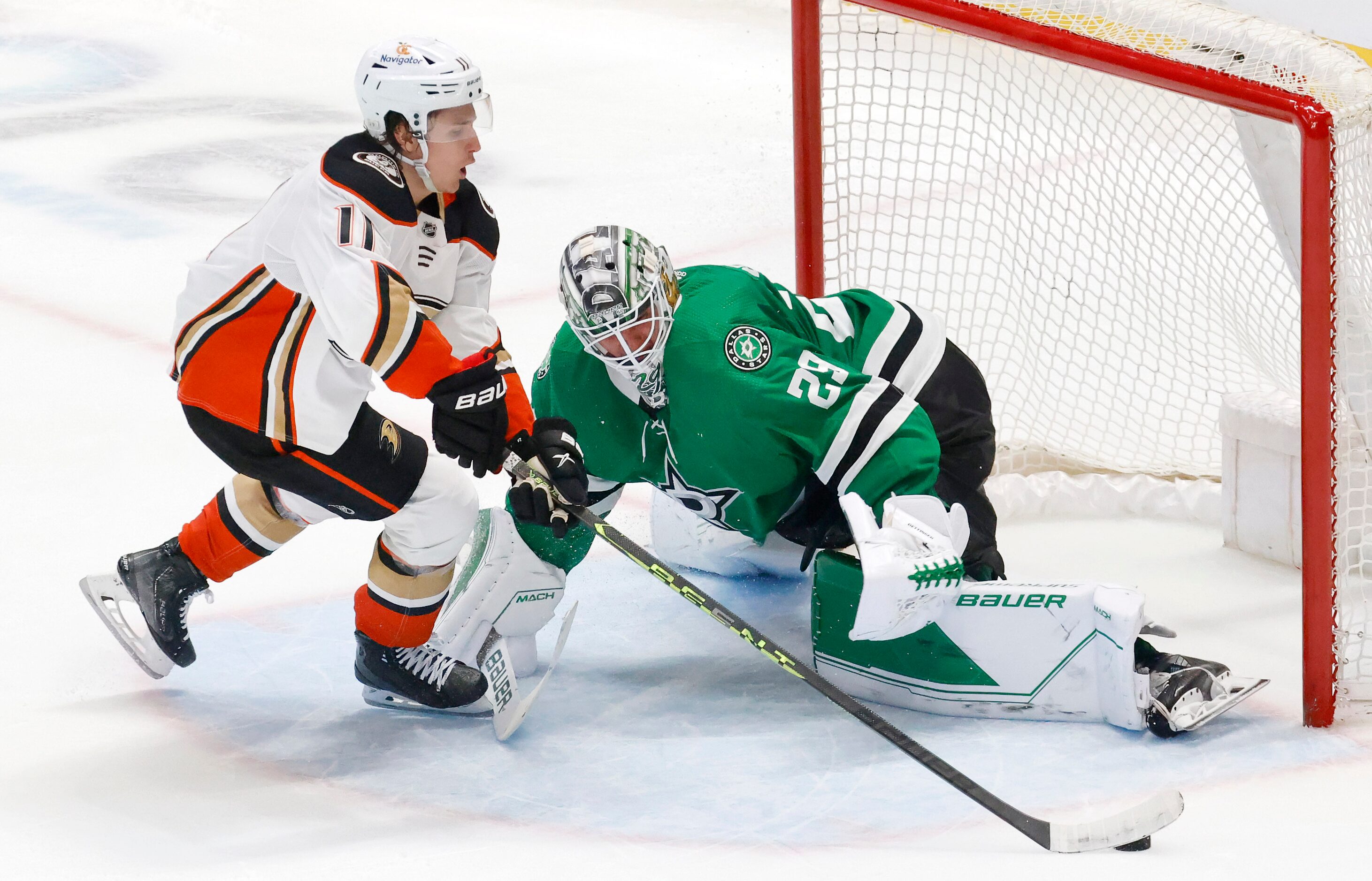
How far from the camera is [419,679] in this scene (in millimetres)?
2482

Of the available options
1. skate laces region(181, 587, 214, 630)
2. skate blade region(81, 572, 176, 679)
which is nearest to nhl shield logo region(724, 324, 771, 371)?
skate laces region(181, 587, 214, 630)

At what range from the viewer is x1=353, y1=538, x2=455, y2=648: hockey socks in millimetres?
2436

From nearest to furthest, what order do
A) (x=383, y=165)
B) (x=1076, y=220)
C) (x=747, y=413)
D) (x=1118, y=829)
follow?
(x=1118, y=829)
(x=383, y=165)
(x=747, y=413)
(x=1076, y=220)

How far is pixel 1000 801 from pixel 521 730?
33.3 inches

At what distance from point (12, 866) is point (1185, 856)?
1607 millimetres

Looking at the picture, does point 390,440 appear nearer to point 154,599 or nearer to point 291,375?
point 291,375

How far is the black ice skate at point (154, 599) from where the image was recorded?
8.41ft

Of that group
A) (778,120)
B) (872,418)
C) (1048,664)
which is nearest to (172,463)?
(872,418)

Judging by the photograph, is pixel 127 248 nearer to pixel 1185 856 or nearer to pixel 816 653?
pixel 816 653

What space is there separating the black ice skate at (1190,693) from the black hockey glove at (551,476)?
0.96 m

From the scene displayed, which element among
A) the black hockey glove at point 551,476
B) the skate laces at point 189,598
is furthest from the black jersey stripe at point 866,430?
the skate laces at point 189,598

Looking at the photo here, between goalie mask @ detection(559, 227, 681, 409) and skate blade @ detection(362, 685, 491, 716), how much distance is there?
0.65 meters

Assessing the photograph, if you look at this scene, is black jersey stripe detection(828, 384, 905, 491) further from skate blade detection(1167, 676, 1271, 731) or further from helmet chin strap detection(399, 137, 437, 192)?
helmet chin strap detection(399, 137, 437, 192)

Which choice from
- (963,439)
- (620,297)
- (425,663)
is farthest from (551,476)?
(963,439)
